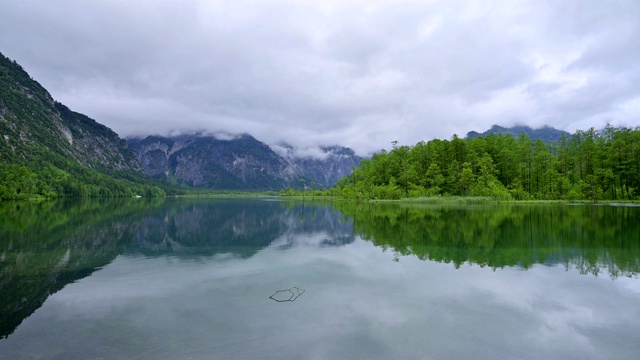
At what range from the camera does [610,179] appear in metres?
83.9

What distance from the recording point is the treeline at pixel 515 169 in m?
84.5

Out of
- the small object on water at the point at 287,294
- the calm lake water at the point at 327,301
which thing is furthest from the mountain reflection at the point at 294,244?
the small object on water at the point at 287,294

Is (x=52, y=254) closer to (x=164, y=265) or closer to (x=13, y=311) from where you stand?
(x=164, y=265)

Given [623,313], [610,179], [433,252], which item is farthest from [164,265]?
[610,179]

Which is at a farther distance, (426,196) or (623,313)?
(426,196)

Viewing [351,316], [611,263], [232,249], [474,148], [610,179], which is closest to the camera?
[351,316]

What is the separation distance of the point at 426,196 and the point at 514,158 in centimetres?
3075

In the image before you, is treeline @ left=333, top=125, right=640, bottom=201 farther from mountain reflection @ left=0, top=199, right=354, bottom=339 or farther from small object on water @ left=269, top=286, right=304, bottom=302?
small object on water @ left=269, top=286, right=304, bottom=302

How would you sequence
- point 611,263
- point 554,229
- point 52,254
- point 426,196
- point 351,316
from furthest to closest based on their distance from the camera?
point 426,196 → point 554,229 → point 52,254 → point 611,263 → point 351,316

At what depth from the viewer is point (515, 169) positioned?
101812 millimetres

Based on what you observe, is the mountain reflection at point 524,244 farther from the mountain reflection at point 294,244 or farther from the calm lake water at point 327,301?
the calm lake water at point 327,301

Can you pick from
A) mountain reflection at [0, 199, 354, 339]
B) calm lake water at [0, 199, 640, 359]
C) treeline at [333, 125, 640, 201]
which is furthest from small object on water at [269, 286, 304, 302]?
treeline at [333, 125, 640, 201]

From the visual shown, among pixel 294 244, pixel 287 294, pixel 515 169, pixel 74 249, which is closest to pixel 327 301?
pixel 287 294

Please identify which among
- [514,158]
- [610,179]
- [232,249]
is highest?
[514,158]
